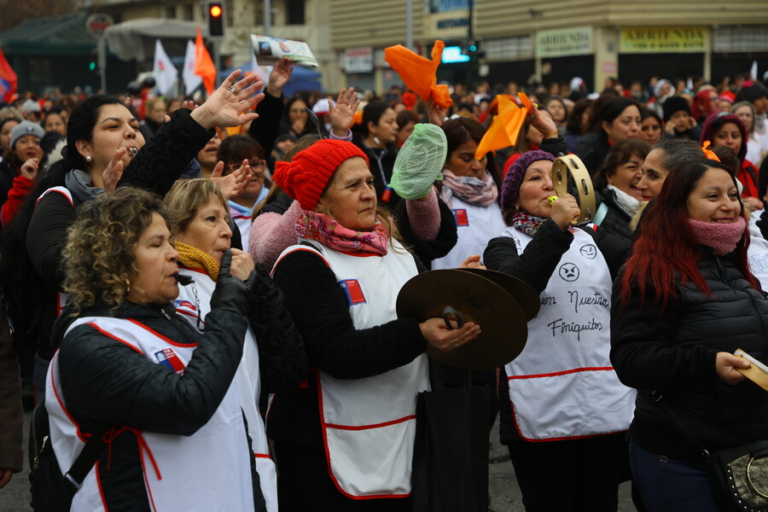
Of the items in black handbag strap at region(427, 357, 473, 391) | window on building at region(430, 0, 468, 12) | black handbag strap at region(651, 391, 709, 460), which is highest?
window on building at region(430, 0, 468, 12)

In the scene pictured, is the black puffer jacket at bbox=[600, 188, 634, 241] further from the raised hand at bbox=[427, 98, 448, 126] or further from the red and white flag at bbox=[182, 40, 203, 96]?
the red and white flag at bbox=[182, 40, 203, 96]

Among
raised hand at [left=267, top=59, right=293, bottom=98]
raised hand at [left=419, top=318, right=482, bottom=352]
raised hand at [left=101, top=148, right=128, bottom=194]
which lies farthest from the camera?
raised hand at [left=267, top=59, right=293, bottom=98]

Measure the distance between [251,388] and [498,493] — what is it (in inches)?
112

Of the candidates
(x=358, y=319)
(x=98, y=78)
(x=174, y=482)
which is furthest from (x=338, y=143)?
(x=98, y=78)

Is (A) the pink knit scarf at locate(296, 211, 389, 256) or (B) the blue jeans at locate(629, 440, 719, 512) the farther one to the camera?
(A) the pink knit scarf at locate(296, 211, 389, 256)

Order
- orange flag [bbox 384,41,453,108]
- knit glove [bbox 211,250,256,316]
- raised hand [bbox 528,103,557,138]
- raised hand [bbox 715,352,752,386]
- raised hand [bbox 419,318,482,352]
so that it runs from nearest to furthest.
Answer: knit glove [bbox 211,250,256,316], raised hand [bbox 715,352,752,386], raised hand [bbox 419,318,482,352], raised hand [bbox 528,103,557,138], orange flag [bbox 384,41,453,108]

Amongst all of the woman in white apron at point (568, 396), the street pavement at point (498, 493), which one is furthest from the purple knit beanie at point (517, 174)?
the street pavement at point (498, 493)

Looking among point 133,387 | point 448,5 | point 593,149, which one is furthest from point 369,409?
point 448,5

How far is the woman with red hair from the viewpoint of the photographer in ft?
10.2

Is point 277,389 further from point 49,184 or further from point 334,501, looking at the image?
point 49,184

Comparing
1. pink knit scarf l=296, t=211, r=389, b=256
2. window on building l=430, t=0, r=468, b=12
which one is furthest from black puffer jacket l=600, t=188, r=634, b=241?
window on building l=430, t=0, r=468, b=12

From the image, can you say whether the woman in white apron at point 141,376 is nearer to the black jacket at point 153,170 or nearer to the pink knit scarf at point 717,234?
the black jacket at point 153,170

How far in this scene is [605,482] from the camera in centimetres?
407

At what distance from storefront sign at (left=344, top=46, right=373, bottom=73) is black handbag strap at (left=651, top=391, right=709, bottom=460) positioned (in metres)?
38.1
